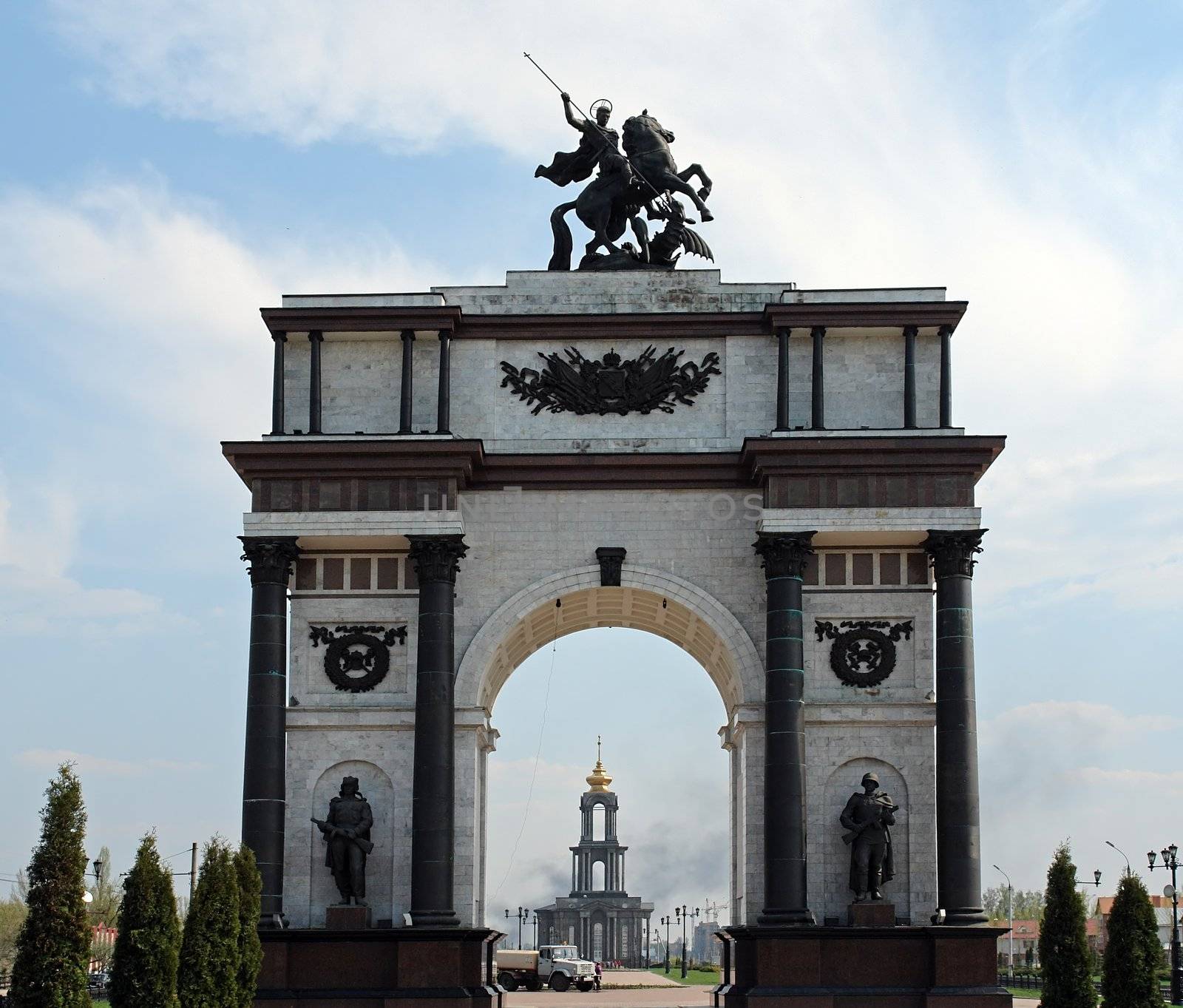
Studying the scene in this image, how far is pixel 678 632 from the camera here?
145ft

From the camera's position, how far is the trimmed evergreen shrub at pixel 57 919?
27359mm

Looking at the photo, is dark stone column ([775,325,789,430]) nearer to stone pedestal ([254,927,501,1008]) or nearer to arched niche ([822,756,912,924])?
arched niche ([822,756,912,924])

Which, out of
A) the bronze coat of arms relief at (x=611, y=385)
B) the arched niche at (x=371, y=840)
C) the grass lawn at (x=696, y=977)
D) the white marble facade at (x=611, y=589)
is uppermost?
the bronze coat of arms relief at (x=611, y=385)

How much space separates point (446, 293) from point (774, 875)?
14527 millimetres

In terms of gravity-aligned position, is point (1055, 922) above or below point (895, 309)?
Result: below

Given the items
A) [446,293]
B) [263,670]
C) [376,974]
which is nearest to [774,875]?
[376,974]

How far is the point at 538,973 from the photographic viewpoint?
6291cm

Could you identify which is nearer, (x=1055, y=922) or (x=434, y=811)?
(x=1055, y=922)

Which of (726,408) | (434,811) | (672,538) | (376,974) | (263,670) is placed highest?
(726,408)

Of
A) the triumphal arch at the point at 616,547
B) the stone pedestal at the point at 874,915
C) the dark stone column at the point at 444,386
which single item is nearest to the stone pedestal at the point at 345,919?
the triumphal arch at the point at 616,547

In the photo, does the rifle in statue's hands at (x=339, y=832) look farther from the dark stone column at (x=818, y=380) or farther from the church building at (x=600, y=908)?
the church building at (x=600, y=908)

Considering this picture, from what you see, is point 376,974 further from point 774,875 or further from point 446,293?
point 446,293

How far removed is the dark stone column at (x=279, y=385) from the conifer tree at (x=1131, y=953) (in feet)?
64.4

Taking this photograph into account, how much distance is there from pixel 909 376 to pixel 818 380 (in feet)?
6.52
